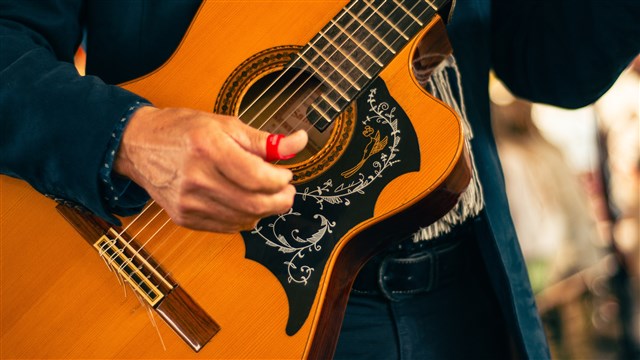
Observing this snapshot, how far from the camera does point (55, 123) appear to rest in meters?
0.85

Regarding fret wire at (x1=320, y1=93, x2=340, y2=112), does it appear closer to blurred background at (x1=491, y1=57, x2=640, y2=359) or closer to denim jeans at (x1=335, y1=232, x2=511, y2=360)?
denim jeans at (x1=335, y1=232, x2=511, y2=360)

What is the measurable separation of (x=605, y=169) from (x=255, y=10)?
2.17 meters

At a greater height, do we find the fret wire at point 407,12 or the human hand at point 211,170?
the human hand at point 211,170

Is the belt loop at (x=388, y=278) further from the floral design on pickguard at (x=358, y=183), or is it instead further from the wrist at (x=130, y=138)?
the wrist at (x=130, y=138)

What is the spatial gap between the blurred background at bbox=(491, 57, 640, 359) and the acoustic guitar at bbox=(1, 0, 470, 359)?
217 centimetres

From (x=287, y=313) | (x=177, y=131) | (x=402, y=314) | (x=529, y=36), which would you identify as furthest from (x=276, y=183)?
(x=529, y=36)

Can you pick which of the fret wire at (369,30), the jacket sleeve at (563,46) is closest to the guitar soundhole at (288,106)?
the fret wire at (369,30)

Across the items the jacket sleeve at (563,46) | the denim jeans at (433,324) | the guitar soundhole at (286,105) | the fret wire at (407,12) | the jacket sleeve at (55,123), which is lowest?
the denim jeans at (433,324)

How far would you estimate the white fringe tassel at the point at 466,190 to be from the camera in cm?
Result: 114

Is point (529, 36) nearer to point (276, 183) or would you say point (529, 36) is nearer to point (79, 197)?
point (276, 183)

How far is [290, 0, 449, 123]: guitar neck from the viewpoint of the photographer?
93 cm

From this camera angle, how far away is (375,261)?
1137 millimetres

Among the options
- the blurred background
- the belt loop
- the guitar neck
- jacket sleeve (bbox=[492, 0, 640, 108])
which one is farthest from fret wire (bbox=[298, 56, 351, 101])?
the blurred background

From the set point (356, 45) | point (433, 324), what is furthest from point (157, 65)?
point (433, 324)
